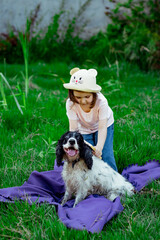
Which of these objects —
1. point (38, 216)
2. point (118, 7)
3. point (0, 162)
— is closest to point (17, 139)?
point (0, 162)

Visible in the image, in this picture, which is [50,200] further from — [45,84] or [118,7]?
[118,7]

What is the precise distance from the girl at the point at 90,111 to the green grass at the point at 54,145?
0.37m

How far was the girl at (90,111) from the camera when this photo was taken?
3139mm

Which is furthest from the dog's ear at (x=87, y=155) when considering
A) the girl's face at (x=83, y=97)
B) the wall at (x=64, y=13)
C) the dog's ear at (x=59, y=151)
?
the wall at (x=64, y=13)

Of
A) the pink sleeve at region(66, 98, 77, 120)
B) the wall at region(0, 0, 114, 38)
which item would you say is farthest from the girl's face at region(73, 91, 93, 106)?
the wall at region(0, 0, 114, 38)

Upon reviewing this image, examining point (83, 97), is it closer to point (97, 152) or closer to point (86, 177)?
point (97, 152)

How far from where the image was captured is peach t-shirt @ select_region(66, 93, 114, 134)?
3.42m

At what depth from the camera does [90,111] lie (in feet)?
11.4

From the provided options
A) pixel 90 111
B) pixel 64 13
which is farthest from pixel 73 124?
pixel 64 13

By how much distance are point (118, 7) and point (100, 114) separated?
6915mm

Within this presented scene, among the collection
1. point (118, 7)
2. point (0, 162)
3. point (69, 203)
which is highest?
point (118, 7)

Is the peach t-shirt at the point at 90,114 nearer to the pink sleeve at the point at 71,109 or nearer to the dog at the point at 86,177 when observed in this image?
the pink sleeve at the point at 71,109

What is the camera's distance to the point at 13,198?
9.48ft

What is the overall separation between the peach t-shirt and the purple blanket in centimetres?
62
